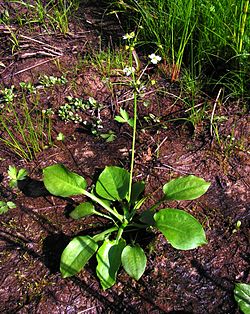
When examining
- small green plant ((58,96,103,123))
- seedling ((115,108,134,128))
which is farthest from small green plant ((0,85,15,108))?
seedling ((115,108,134,128))

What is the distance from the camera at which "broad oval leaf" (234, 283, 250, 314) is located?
1.35m

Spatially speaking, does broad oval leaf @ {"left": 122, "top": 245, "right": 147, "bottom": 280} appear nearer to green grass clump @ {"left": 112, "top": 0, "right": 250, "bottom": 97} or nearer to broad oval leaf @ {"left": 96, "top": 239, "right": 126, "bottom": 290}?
broad oval leaf @ {"left": 96, "top": 239, "right": 126, "bottom": 290}

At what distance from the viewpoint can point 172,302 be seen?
1.42 meters

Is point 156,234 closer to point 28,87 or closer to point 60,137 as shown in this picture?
point 60,137

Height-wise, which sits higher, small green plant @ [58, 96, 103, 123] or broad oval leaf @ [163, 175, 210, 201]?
small green plant @ [58, 96, 103, 123]

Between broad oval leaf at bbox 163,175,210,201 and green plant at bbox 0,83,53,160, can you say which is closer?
broad oval leaf at bbox 163,175,210,201

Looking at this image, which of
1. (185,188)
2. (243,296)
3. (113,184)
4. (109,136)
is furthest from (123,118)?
(243,296)

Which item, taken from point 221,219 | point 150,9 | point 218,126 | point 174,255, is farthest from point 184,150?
point 150,9

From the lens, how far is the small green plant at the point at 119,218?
1.44 meters

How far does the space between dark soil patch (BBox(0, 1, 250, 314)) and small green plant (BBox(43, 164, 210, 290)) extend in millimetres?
71

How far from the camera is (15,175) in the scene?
1.80 meters

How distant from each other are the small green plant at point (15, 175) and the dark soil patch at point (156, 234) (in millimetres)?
32

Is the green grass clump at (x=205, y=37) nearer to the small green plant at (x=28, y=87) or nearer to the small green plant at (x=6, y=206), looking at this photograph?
the small green plant at (x=28, y=87)

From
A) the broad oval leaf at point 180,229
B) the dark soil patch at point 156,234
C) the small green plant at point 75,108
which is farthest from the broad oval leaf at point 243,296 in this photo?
the small green plant at point 75,108
